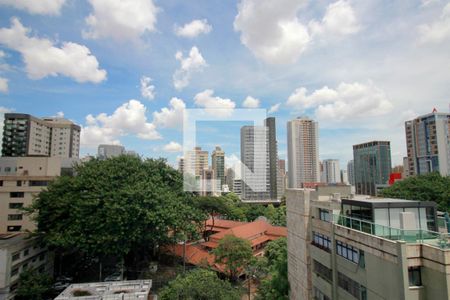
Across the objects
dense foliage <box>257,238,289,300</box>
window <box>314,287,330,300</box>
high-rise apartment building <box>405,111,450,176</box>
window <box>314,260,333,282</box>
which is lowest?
dense foliage <box>257,238,289,300</box>

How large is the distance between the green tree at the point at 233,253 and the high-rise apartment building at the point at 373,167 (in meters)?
54.9

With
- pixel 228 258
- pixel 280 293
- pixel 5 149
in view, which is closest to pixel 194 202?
pixel 228 258

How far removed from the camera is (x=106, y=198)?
1703cm

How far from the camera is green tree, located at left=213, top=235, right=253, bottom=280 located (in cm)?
1884

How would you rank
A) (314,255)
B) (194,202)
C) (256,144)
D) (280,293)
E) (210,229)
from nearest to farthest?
(314,255) < (280,293) < (194,202) < (210,229) < (256,144)

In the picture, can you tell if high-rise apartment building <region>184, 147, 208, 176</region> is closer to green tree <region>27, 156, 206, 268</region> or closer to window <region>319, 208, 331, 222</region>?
green tree <region>27, 156, 206, 268</region>

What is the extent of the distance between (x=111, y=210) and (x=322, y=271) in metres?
12.5

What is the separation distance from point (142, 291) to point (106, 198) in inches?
237

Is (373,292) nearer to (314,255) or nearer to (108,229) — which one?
(314,255)

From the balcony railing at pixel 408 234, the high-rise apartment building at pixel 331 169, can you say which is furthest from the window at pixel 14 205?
the high-rise apartment building at pixel 331 169

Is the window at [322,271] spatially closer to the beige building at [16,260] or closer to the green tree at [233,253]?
the green tree at [233,253]

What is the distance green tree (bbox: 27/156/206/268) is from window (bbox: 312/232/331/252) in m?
9.57

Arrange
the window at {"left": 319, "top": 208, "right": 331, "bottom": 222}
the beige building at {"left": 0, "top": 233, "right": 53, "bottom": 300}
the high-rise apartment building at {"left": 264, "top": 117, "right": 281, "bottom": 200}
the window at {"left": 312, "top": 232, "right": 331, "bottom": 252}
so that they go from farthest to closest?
the high-rise apartment building at {"left": 264, "top": 117, "right": 281, "bottom": 200} → the beige building at {"left": 0, "top": 233, "right": 53, "bottom": 300} → the window at {"left": 319, "top": 208, "right": 331, "bottom": 222} → the window at {"left": 312, "top": 232, "right": 331, "bottom": 252}

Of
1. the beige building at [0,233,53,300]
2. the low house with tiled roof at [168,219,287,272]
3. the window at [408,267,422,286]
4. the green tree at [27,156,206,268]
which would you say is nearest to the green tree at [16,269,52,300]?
the beige building at [0,233,53,300]
